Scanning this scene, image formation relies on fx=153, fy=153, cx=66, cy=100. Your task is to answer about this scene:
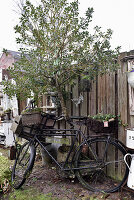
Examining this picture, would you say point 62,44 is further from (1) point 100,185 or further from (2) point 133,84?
(1) point 100,185

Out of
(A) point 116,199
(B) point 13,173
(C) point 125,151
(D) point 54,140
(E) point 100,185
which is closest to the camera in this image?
(A) point 116,199

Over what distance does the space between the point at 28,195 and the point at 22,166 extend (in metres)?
0.56

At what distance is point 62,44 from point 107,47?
2.73ft

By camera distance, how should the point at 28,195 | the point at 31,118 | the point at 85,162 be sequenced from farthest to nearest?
the point at 31,118 → the point at 85,162 → the point at 28,195

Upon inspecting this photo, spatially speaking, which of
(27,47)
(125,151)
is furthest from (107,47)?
(125,151)

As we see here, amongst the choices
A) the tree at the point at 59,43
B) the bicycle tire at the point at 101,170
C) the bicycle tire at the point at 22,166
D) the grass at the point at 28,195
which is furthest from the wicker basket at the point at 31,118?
the grass at the point at 28,195

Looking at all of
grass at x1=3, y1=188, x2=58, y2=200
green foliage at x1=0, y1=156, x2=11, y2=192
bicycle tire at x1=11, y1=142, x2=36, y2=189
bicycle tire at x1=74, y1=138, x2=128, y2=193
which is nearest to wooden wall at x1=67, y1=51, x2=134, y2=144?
bicycle tire at x1=74, y1=138, x2=128, y2=193

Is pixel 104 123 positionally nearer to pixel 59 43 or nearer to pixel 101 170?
pixel 101 170

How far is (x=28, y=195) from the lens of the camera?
2.49 m

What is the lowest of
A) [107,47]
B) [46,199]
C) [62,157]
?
[46,199]

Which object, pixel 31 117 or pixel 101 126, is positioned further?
pixel 31 117

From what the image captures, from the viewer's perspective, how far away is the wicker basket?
9.27 feet

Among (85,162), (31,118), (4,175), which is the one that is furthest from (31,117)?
(85,162)

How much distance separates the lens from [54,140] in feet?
10.4
